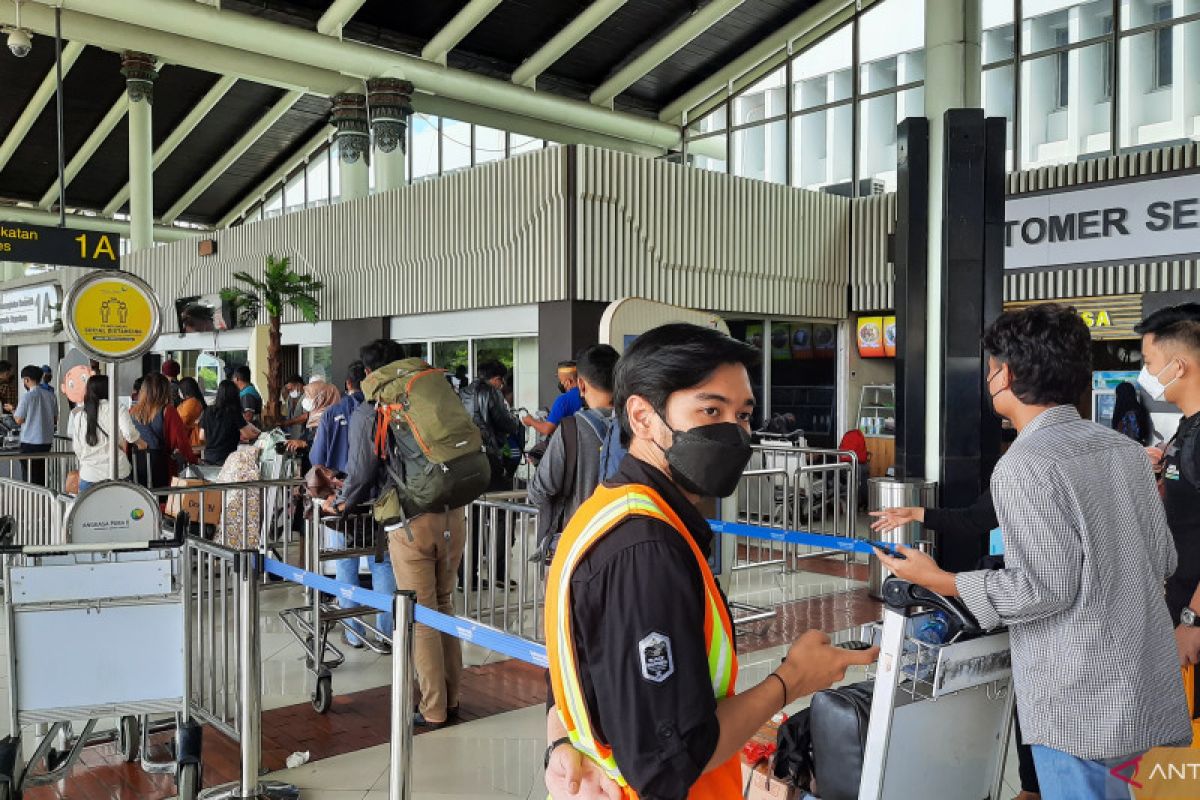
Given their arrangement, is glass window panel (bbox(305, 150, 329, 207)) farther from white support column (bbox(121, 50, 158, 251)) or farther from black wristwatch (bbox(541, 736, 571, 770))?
black wristwatch (bbox(541, 736, 571, 770))

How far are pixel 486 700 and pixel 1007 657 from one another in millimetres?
3610

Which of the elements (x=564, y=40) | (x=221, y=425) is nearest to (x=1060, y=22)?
(x=564, y=40)

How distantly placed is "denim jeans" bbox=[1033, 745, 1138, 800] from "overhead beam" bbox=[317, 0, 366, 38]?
17.1m

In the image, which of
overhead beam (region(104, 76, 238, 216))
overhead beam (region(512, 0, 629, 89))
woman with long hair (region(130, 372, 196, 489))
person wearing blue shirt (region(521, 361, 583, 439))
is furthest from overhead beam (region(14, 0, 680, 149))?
person wearing blue shirt (region(521, 361, 583, 439))

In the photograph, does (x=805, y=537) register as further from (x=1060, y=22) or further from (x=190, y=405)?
(x=1060, y=22)

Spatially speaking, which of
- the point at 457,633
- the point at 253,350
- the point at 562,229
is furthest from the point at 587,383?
the point at 253,350

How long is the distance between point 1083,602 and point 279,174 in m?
29.0

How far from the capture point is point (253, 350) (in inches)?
677

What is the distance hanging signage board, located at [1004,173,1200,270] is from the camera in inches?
445

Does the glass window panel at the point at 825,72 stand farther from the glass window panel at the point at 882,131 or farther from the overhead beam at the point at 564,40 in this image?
the overhead beam at the point at 564,40

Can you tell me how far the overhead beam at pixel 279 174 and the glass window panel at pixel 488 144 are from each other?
204 inches

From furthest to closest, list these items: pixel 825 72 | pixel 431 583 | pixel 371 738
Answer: pixel 825 72 < pixel 431 583 < pixel 371 738

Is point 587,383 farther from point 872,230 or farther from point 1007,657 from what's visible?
point 872,230

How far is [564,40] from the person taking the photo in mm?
19062
